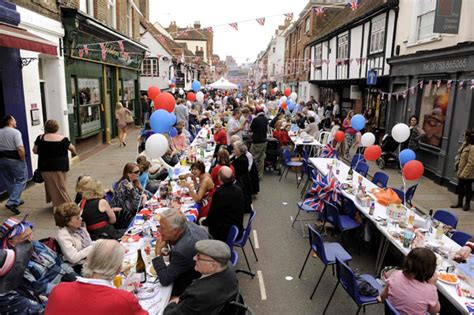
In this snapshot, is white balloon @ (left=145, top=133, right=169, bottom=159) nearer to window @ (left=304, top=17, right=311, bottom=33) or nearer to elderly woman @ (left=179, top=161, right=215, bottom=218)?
elderly woman @ (left=179, top=161, right=215, bottom=218)

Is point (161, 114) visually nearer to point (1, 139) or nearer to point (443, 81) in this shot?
point (1, 139)

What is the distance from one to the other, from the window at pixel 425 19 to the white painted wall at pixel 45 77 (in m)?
11.0

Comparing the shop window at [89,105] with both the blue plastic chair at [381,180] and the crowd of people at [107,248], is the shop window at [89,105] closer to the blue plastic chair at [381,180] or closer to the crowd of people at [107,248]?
the crowd of people at [107,248]

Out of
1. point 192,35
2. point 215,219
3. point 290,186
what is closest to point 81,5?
point 290,186

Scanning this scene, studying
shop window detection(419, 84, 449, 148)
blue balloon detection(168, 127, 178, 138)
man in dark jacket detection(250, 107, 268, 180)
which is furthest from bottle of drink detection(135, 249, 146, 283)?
shop window detection(419, 84, 449, 148)

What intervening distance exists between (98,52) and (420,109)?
11.3 m

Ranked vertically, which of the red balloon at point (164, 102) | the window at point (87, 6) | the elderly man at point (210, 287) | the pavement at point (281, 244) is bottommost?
the pavement at point (281, 244)

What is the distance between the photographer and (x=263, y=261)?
5.55 meters

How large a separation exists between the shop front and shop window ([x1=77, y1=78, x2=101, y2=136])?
1102 centimetres

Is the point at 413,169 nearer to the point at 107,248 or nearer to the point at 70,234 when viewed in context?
the point at 107,248

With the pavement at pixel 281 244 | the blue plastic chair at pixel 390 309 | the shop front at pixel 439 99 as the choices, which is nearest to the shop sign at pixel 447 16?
the shop front at pixel 439 99

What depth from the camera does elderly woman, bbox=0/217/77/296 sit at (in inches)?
125

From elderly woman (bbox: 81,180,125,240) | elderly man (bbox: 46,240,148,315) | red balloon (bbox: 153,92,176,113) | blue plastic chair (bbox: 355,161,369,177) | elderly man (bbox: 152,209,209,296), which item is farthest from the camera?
blue plastic chair (bbox: 355,161,369,177)

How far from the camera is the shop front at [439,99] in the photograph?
8.79 meters
